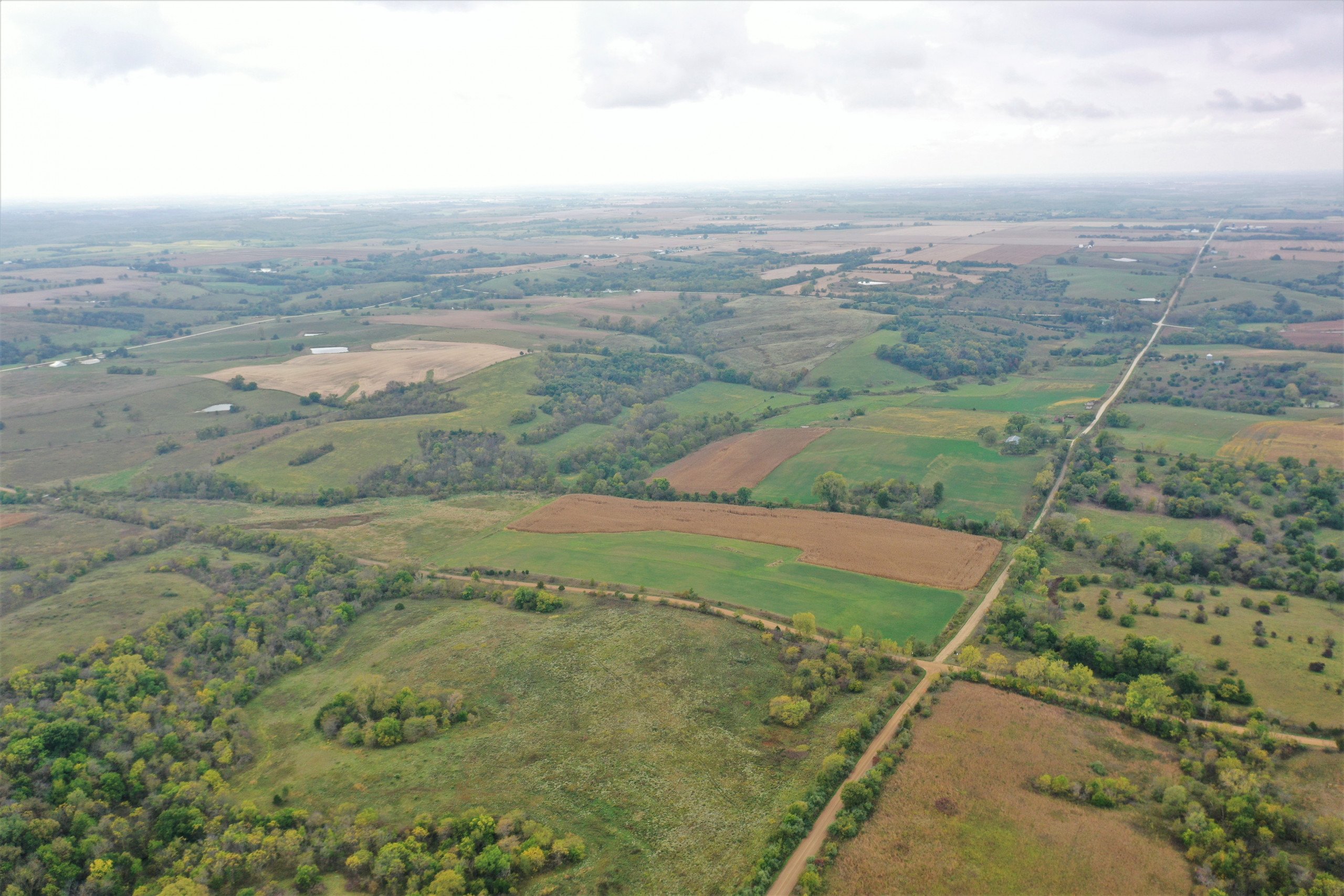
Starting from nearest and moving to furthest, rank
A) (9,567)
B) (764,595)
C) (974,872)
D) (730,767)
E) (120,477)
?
(974,872) < (730,767) < (764,595) < (9,567) < (120,477)

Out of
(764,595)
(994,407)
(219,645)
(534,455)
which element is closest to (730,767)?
(764,595)

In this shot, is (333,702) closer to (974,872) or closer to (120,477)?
(974,872)

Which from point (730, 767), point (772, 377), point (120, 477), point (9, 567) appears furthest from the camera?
point (772, 377)

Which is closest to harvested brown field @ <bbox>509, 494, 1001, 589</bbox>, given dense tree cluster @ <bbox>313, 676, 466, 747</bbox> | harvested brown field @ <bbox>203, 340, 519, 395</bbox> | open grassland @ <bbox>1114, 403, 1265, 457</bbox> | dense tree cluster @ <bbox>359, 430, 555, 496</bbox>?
dense tree cluster @ <bbox>359, 430, 555, 496</bbox>

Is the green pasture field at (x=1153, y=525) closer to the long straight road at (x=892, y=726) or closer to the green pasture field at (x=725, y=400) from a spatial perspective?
the long straight road at (x=892, y=726)

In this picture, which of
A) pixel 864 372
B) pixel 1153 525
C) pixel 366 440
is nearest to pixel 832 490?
pixel 1153 525

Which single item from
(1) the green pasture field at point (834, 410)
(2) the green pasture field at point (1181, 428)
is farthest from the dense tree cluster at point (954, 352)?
(2) the green pasture field at point (1181, 428)
